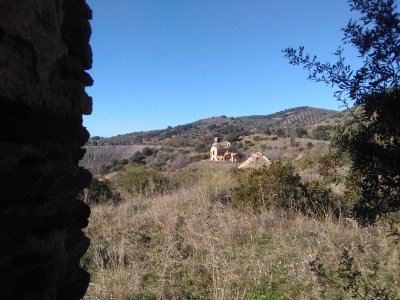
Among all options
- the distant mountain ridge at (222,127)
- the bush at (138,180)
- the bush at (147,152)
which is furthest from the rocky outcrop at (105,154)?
the bush at (138,180)

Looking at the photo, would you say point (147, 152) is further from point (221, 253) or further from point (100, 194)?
point (221, 253)

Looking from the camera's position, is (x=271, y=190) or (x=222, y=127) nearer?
(x=271, y=190)

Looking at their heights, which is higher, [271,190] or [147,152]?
[147,152]

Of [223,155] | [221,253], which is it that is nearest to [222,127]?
[223,155]

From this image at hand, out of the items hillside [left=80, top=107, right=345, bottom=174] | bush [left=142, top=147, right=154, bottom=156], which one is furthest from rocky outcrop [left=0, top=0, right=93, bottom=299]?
bush [left=142, top=147, right=154, bottom=156]

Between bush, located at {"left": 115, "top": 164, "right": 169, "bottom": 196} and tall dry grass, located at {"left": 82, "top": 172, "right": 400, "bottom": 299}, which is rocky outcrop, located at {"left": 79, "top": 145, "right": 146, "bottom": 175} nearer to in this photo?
bush, located at {"left": 115, "top": 164, "right": 169, "bottom": 196}

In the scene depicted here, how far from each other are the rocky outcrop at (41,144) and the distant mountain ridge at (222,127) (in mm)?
49017

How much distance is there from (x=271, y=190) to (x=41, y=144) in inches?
265

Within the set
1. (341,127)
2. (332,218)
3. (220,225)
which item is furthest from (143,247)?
(341,127)

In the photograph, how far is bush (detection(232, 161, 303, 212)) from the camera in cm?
789

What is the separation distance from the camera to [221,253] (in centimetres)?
496

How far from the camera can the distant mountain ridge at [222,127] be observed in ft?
181

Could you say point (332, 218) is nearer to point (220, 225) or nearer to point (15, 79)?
point (220, 225)

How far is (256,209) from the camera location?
7.94 metres
